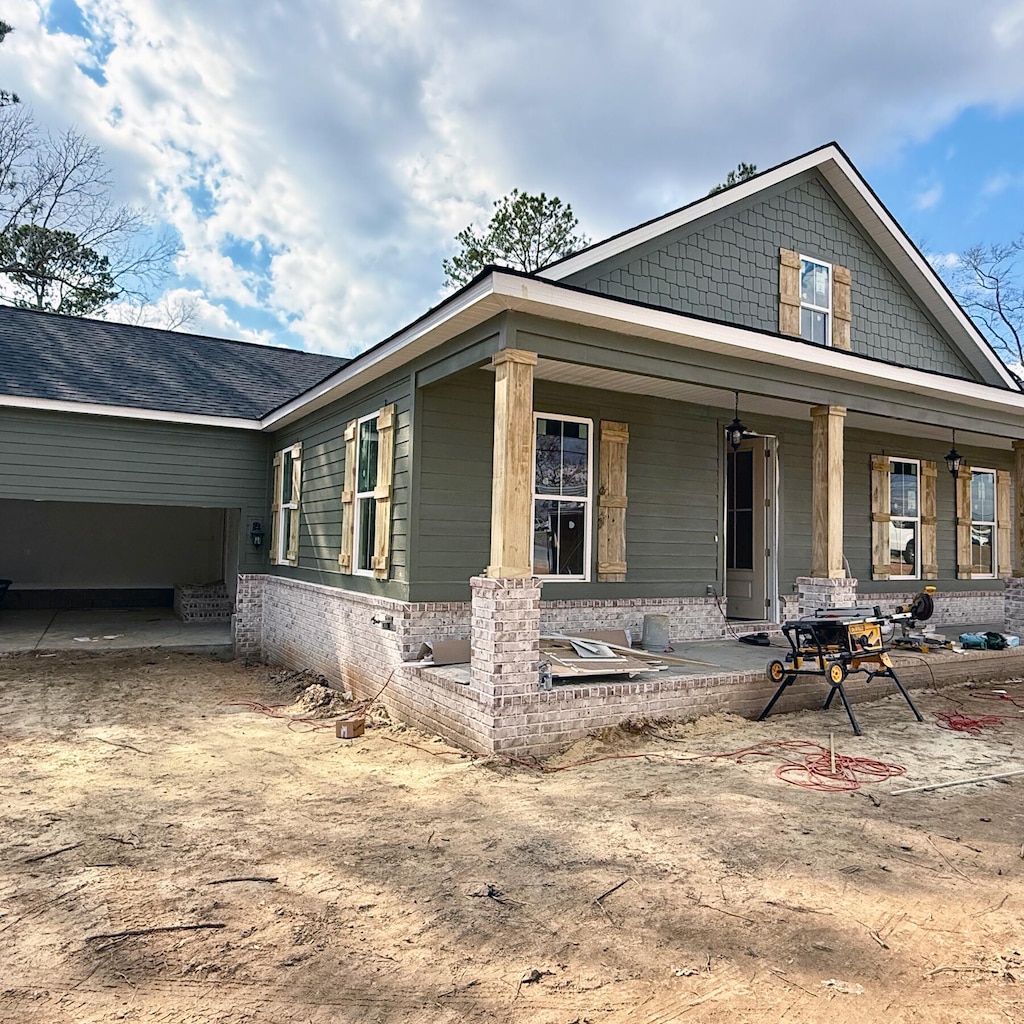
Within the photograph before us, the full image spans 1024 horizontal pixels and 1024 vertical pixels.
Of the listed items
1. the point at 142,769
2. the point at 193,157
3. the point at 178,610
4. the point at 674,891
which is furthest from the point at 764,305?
the point at 193,157

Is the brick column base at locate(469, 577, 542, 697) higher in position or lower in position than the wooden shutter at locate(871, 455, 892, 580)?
lower

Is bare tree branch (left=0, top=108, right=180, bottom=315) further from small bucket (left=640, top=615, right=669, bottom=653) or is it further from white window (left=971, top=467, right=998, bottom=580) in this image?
white window (left=971, top=467, right=998, bottom=580)

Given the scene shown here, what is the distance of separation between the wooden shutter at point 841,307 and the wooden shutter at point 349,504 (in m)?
6.28

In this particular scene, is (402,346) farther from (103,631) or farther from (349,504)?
(103,631)

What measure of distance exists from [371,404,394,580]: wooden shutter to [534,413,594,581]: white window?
5.03 ft

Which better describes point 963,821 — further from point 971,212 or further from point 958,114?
point 971,212

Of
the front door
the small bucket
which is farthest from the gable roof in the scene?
the small bucket

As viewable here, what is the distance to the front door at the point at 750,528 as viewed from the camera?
9.41m

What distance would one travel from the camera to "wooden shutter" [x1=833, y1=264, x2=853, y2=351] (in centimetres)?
941

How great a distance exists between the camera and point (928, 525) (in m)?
10.9

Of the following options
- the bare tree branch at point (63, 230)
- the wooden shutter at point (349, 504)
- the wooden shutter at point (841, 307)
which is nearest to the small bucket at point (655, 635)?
the wooden shutter at point (349, 504)

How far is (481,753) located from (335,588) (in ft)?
13.0

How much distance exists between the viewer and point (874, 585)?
10.3 m

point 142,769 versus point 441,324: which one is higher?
point 441,324
